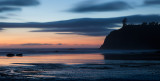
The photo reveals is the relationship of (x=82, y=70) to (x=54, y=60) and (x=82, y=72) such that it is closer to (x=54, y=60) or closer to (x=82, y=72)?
(x=82, y=72)

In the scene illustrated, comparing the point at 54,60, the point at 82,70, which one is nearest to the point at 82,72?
the point at 82,70

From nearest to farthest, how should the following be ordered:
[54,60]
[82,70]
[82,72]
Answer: [82,72] < [82,70] < [54,60]

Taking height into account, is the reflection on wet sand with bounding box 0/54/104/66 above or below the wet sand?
below

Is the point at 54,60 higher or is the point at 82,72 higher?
the point at 82,72

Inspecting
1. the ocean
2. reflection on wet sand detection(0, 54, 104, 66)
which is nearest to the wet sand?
the ocean

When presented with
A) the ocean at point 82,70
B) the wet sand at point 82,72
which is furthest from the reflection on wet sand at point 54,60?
the wet sand at point 82,72

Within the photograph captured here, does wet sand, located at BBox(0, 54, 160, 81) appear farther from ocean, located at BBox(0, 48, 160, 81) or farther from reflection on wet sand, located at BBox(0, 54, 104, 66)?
reflection on wet sand, located at BBox(0, 54, 104, 66)

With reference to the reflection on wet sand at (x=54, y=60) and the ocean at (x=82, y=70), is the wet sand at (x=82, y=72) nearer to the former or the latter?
the ocean at (x=82, y=70)

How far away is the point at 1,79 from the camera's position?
2538 centimetres

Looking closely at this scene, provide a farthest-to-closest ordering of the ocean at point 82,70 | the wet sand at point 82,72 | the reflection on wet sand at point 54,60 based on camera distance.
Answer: the reflection on wet sand at point 54,60, the ocean at point 82,70, the wet sand at point 82,72

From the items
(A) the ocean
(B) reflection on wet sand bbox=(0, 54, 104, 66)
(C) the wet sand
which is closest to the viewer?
(C) the wet sand

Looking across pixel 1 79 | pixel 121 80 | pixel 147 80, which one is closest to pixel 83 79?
pixel 121 80

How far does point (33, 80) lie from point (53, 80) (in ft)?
6.61

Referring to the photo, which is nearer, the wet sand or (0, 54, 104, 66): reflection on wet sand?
the wet sand
